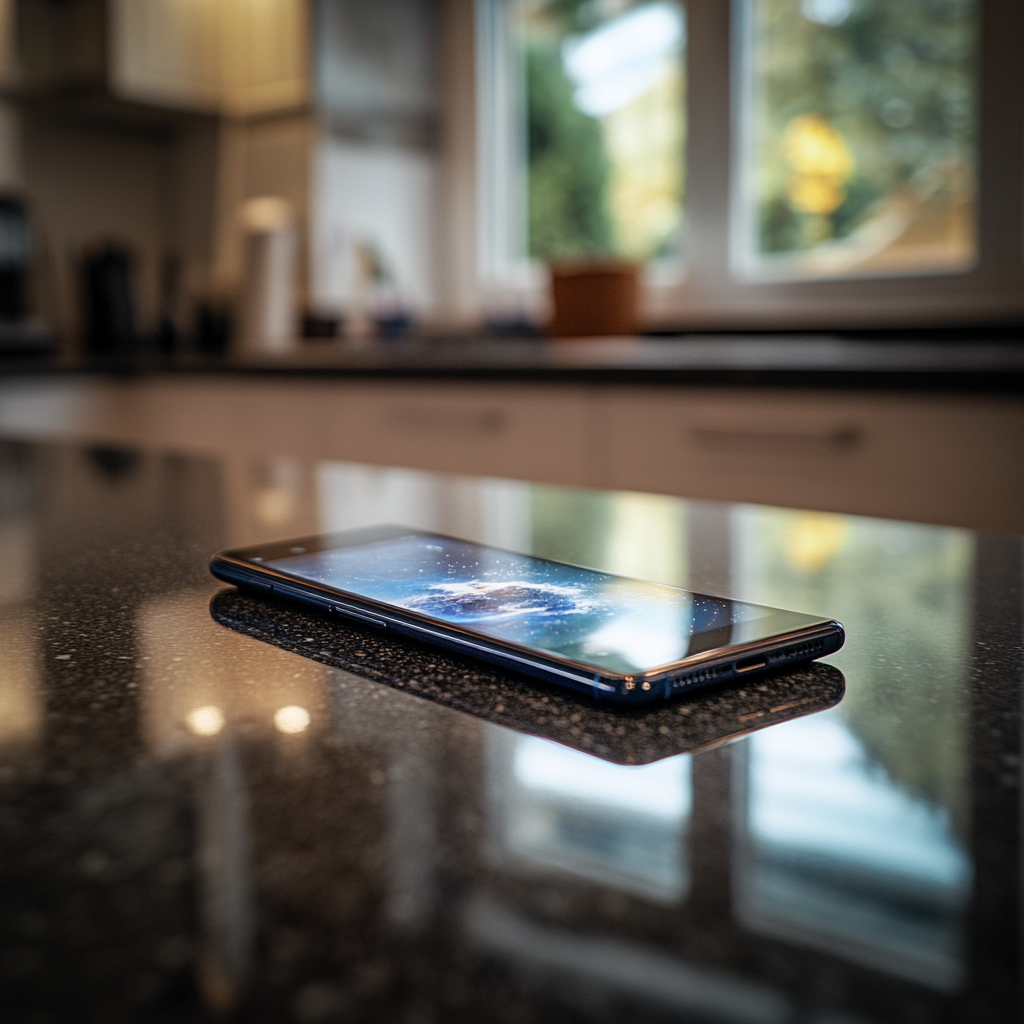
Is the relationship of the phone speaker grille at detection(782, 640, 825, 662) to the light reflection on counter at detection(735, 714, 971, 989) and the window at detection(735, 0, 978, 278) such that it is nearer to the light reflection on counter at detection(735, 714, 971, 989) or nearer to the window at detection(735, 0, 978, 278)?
the light reflection on counter at detection(735, 714, 971, 989)

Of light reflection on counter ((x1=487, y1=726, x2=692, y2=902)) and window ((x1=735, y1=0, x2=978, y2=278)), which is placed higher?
window ((x1=735, y1=0, x2=978, y2=278))

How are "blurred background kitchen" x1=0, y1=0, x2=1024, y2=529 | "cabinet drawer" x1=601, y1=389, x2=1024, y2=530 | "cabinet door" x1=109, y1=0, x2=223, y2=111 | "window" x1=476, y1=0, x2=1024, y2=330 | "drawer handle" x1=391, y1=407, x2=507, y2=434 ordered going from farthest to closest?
"cabinet door" x1=109, y1=0, x2=223, y2=111 → "window" x1=476, y1=0, x2=1024, y2=330 → "drawer handle" x1=391, y1=407, x2=507, y2=434 → "blurred background kitchen" x1=0, y1=0, x2=1024, y2=529 → "cabinet drawer" x1=601, y1=389, x2=1024, y2=530

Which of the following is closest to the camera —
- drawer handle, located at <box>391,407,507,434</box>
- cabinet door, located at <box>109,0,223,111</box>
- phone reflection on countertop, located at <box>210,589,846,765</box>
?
phone reflection on countertop, located at <box>210,589,846,765</box>

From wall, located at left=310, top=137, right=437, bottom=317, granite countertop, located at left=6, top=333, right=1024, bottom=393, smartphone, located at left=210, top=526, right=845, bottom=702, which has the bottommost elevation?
smartphone, located at left=210, top=526, right=845, bottom=702

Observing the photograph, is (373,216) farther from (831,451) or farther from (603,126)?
(831,451)

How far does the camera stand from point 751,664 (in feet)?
1.01

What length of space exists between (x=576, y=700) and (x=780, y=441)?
1188 millimetres

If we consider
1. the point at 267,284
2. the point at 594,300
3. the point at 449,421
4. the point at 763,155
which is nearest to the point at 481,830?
the point at 449,421

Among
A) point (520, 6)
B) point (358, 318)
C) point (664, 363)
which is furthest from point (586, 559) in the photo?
point (520, 6)

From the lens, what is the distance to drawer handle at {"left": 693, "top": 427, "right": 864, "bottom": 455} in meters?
1.37

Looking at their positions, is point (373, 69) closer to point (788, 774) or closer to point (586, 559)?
point (586, 559)

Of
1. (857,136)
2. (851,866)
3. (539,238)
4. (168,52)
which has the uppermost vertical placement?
(168,52)

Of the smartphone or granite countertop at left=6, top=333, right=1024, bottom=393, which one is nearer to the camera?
the smartphone

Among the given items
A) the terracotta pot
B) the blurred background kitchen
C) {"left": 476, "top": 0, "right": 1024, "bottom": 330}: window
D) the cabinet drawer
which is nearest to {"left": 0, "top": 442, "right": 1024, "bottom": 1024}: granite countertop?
the cabinet drawer
